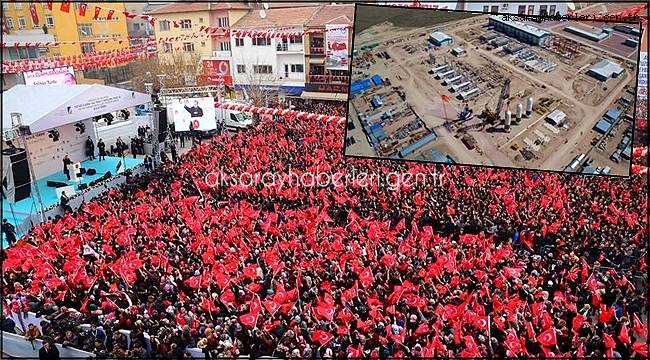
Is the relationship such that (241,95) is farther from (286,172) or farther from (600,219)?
(600,219)

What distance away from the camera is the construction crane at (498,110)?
10.6 metres

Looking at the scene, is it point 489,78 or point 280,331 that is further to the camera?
point 489,78

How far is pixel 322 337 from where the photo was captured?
24.3 feet

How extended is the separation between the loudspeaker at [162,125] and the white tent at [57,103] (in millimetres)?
3100

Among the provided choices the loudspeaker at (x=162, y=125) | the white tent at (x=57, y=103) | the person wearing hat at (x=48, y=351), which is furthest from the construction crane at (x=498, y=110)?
the loudspeaker at (x=162, y=125)

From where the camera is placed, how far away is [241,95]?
3188 cm

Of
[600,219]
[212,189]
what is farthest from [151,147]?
→ [600,219]

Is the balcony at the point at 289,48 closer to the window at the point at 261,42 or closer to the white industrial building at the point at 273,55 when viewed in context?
the white industrial building at the point at 273,55

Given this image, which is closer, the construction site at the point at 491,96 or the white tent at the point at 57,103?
the construction site at the point at 491,96

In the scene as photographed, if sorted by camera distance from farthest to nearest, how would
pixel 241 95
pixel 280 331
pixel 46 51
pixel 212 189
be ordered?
pixel 46 51 → pixel 241 95 → pixel 212 189 → pixel 280 331

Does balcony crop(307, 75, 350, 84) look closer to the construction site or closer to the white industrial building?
the white industrial building

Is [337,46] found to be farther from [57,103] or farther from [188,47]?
[57,103]

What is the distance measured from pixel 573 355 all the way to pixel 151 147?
18.8 m

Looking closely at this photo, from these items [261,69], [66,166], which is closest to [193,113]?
[66,166]
